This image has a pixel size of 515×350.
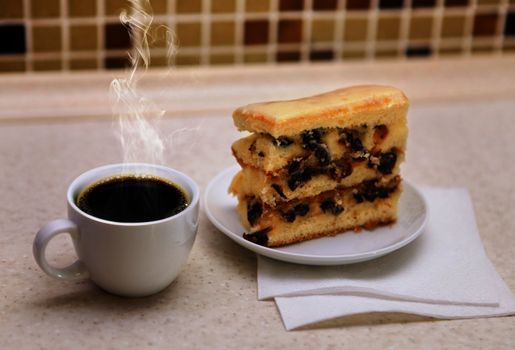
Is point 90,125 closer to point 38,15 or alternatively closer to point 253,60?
point 38,15

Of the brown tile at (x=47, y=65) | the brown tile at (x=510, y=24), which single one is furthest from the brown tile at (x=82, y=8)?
the brown tile at (x=510, y=24)

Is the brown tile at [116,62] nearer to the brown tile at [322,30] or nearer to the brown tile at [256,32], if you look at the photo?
the brown tile at [256,32]

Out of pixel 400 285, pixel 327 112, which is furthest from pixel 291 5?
pixel 400 285

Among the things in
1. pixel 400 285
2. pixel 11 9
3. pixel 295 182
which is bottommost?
pixel 400 285

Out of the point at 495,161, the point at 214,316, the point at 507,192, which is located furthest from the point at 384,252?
the point at 495,161

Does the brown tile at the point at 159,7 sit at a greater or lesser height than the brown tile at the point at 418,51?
greater

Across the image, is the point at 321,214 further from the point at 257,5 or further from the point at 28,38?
the point at 28,38
